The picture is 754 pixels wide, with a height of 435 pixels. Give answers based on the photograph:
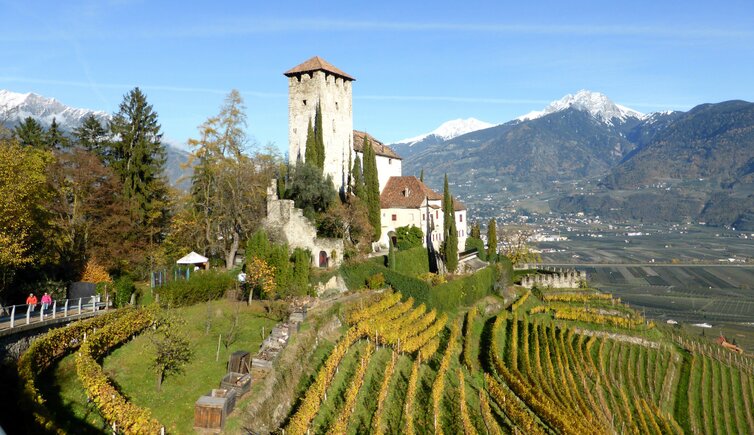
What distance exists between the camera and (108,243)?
38688 mm

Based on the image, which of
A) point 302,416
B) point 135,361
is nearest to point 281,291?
point 135,361

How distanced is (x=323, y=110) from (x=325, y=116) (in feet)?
2.09

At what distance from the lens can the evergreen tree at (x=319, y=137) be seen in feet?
166

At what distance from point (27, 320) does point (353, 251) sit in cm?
2457

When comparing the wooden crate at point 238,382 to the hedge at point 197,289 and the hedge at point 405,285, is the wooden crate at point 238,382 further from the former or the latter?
the hedge at point 405,285

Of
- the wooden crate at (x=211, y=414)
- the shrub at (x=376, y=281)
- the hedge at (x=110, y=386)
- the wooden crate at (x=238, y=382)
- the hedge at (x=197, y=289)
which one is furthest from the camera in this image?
the shrub at (x=376, y=281)

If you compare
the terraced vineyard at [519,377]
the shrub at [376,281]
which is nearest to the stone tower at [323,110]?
the shrub at [376,281]

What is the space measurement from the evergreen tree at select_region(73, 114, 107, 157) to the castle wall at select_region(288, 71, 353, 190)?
1670 cm

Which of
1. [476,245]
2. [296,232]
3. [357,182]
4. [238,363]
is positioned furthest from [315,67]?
[238,363]

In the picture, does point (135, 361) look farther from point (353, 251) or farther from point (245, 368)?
point (353, 251)

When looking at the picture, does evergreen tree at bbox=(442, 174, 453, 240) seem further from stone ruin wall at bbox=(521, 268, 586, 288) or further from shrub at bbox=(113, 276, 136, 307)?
shrub at bbox=(113, 276, 136, 307)

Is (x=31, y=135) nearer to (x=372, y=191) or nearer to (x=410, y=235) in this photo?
(x=372, y=191)

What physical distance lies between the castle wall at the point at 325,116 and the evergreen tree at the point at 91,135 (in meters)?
16.7

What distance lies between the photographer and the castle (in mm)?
52812
